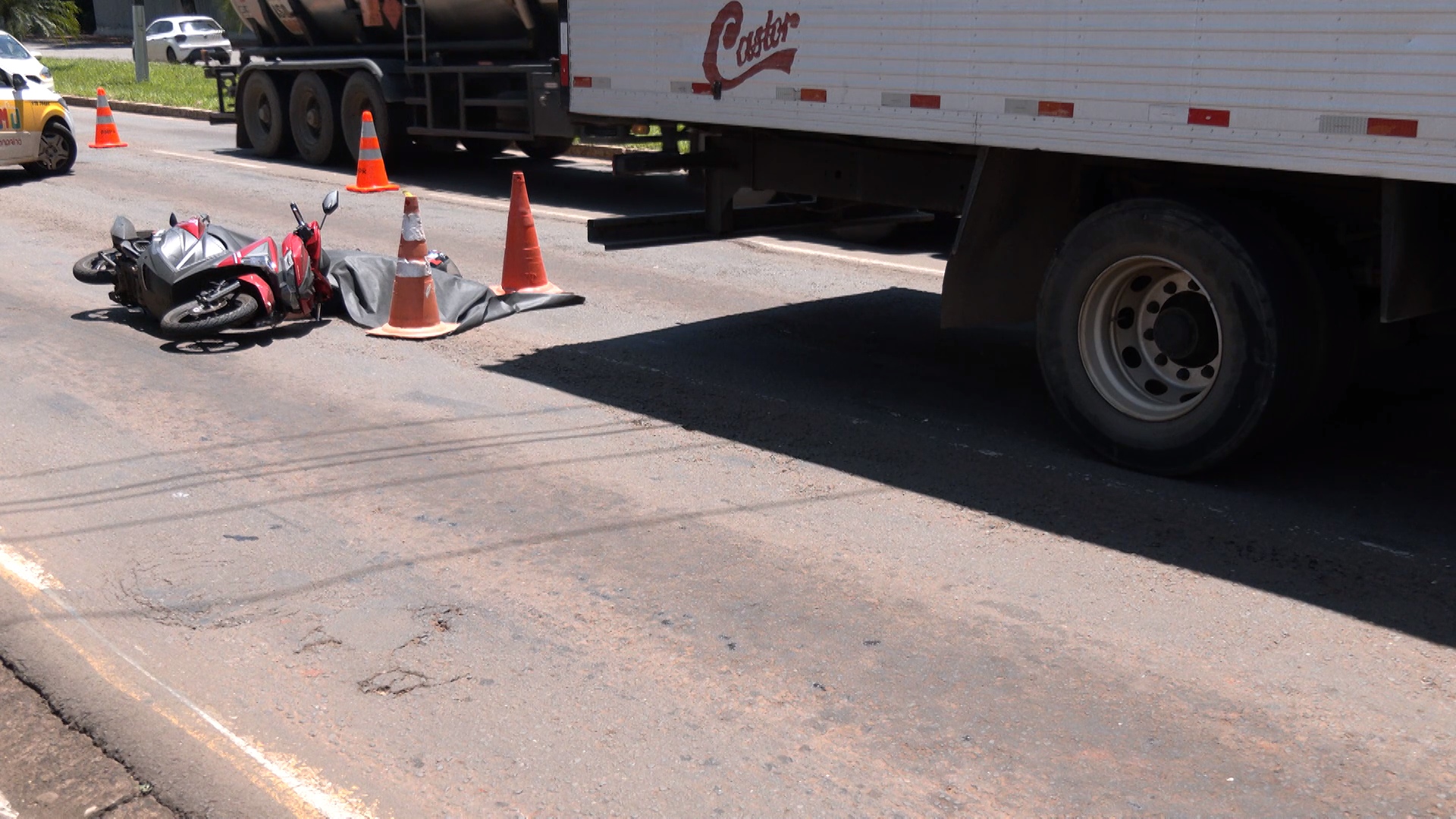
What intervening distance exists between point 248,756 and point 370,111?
623 inches

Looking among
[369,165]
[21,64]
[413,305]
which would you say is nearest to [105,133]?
[21,64]

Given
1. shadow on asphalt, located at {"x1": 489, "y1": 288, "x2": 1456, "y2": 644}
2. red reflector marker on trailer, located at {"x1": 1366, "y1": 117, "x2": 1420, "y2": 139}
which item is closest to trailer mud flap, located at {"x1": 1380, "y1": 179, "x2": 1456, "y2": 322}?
Result: red reflector marker on trailer, located at {"x1": 1366, "y1": 117, "x2": 1420, "y2": 139}

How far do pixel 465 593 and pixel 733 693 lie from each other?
1.24m

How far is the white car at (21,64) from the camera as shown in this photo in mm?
18188

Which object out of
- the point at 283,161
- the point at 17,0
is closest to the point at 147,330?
the point at 283,161

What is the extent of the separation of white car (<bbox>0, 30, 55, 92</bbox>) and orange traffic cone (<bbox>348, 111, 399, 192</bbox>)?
433 cm

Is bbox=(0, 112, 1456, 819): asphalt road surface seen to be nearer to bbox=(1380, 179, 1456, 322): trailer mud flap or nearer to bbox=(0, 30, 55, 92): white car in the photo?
bbox=(1380, 179, 1456, 322): trailer mud flap

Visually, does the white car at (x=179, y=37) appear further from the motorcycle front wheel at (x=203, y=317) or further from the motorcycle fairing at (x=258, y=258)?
the motorcycle front wheel at (x=203, y=317)

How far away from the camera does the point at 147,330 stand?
30.7 ft

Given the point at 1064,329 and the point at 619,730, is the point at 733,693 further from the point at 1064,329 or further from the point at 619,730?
the point at 1064,329

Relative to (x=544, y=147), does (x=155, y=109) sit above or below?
above

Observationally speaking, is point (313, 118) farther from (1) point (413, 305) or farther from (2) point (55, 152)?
(1) point (413, 305)

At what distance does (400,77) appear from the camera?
18.6 meters

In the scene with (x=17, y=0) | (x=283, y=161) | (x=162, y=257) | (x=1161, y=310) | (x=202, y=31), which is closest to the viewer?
(x=1161, y=310)
